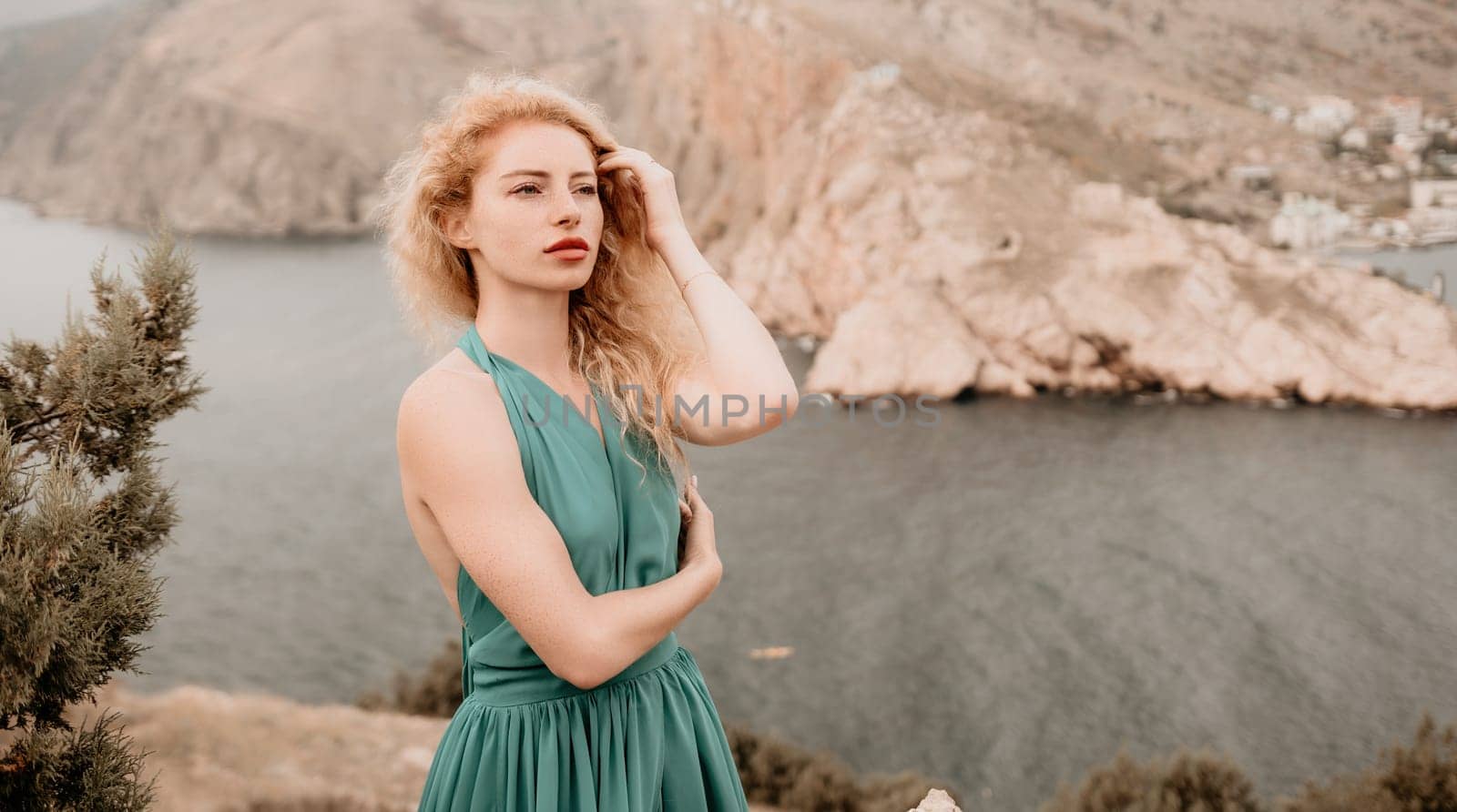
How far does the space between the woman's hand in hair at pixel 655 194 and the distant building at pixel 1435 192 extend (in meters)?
37.1

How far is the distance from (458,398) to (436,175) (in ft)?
1.38

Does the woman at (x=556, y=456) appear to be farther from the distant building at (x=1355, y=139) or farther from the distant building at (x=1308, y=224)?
the distant building at (x=1355, y=139)

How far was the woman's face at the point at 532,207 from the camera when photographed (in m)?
1.51

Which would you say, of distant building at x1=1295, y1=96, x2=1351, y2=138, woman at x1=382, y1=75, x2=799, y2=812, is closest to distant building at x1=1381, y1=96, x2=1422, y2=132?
distant building at x1=1295, y1=96, x2=1351, y2=138

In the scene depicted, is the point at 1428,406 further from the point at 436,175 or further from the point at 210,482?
the point at 210,482

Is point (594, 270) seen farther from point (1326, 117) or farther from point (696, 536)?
point (1326, 117)

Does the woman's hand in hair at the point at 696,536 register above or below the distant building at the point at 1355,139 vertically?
below

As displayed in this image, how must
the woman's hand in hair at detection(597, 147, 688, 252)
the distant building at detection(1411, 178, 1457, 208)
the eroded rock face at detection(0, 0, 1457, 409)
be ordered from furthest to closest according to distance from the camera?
the eroded rock face at detection(0, 0, 1457, 409), the distant building at detection(1411, 178, 1457, 208), the woman's hand in hair at detection(597, 147, 688, 252)

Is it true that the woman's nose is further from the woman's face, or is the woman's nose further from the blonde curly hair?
the blonde curly hair

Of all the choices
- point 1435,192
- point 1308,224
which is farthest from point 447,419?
point 1308,224

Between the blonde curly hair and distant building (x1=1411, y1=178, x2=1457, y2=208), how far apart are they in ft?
121

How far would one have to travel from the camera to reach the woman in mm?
1333

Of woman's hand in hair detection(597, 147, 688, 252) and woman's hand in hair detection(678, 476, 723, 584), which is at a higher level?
woman's hand in hair detection(597, 147, 688, 252)

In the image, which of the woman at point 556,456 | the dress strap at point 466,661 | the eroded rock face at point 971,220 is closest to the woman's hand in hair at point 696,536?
the woman at point 556,456
